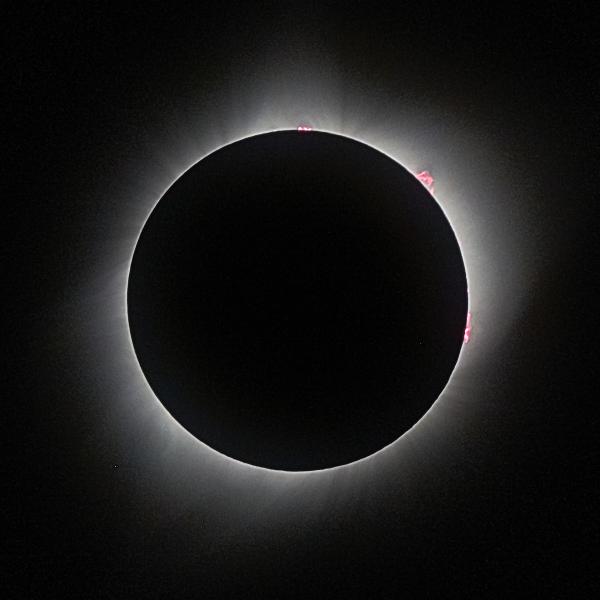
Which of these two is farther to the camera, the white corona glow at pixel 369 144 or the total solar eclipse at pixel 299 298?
the white corona glow at pixel 369 144

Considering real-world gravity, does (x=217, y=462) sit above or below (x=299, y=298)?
below

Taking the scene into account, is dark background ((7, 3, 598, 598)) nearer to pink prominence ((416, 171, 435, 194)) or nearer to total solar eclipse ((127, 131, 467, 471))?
pink prominence ((416, 171, 435, 194))

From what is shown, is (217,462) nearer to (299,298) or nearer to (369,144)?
(299,298)

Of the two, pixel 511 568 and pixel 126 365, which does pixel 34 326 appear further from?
pixel 511 568

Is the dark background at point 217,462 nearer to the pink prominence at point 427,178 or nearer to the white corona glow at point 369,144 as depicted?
the white corona glow at point 369,144

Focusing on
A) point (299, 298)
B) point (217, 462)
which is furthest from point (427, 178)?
point (217, 462)

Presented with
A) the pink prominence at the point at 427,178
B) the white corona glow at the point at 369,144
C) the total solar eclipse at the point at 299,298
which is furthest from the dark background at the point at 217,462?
the total solar eclipse at the point at 299,298

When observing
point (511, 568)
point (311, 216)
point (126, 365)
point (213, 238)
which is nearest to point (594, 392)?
point (511, 568)
